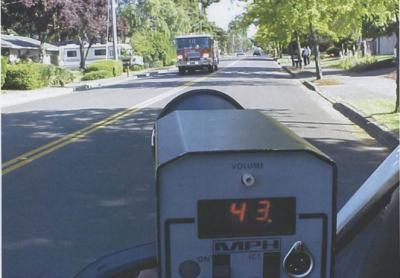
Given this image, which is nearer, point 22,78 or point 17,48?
point 22,78

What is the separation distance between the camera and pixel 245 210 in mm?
2127

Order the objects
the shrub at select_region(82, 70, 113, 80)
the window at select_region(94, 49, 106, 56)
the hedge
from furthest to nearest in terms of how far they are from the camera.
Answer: the window at select_region(94, 49, 106, 56)
the shrub at select_region(82, 70, 113, 80)
the hedge

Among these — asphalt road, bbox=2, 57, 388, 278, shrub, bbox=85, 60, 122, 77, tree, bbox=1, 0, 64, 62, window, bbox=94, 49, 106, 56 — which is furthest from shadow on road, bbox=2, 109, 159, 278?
window, bbox=94, 49, 106, 56

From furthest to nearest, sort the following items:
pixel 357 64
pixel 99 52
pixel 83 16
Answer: pixel 99 52, pixel 83 16, pixel 357 64

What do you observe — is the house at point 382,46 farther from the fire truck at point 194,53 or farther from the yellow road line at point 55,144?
the yellow road line at point 55,144

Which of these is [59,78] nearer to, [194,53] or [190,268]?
[194,53]

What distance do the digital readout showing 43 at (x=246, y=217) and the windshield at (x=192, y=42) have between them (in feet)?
137

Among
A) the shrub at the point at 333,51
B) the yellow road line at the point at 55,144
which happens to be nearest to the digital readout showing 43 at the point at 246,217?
the yellow road line at the point at 55,144

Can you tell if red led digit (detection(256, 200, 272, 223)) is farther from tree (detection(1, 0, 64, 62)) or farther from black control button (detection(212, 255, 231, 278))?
tree (detection(1, 0, 64, 62))

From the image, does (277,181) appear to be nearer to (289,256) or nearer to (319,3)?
(289,256)

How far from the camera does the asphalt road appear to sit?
5441mm

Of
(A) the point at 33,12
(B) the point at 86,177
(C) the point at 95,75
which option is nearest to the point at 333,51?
(C) the point at 95,75

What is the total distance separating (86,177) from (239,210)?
642 centimetres

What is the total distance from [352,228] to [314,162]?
2.05ft
